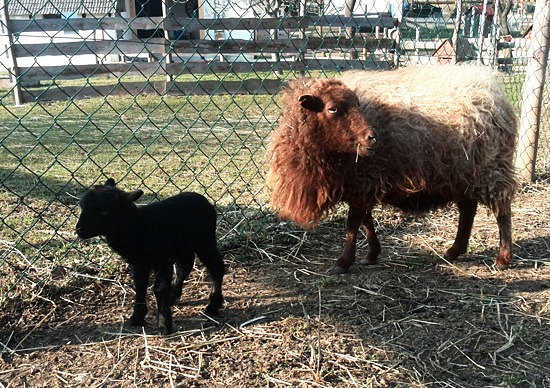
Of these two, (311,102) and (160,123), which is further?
(160,123)


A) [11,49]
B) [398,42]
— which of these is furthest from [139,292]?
[11,49]

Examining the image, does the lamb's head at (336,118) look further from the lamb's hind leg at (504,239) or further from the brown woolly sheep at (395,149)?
the lamb's hind leg at (504,239)

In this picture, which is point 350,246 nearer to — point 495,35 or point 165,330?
point 165,330

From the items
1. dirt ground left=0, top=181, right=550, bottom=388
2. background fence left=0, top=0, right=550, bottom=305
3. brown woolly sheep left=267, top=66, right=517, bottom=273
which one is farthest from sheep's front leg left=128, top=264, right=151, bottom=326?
brown woolly sheep left=267, top=66, right=517, bottom=273

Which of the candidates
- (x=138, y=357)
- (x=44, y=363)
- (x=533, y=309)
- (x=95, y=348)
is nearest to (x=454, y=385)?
(x=533, y=309)

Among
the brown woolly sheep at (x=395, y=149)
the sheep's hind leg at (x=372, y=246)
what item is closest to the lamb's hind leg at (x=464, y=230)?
the brown woolly sheep at (x=395, y=149)

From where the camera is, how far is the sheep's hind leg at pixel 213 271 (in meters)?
3.25

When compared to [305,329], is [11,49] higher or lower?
higher

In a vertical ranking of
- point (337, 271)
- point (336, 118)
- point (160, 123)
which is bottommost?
point (160, 123)

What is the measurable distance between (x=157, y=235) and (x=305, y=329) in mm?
1078

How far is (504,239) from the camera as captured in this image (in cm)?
424

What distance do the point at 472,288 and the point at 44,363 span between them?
9.57ft

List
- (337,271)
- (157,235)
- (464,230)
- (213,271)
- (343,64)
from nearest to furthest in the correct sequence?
(157,235) < (213,271) < (337,271) < (464,230) < (343,64)

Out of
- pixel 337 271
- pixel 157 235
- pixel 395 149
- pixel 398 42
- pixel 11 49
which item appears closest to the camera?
pixel 157 235
